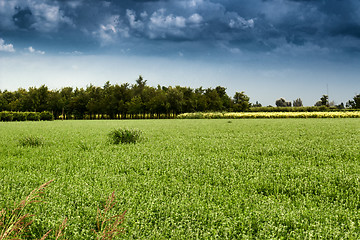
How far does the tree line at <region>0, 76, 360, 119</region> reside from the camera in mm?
45812

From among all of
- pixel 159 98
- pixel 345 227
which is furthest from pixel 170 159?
pixel 159 98

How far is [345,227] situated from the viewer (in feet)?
6.74

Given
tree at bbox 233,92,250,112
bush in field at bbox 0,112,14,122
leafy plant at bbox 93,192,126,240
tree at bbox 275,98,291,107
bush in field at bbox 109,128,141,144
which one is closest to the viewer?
leafy plant at bbox 93,192,126,240

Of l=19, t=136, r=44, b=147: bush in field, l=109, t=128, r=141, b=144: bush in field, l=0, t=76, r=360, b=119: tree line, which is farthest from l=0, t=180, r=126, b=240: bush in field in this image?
l=0, t=76, r=360, b=119: tree line

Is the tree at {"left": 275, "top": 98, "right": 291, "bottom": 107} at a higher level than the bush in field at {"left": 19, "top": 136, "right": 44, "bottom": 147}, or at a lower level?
higher

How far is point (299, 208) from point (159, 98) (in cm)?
4321

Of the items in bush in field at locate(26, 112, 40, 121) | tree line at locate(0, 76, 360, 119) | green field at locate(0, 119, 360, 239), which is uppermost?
tree line at locate(0, 76, 360, 119)

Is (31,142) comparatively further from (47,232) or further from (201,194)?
(47,232)

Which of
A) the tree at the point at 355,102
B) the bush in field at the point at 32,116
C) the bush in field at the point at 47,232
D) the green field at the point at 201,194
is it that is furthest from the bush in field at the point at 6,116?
the tree at the point at 355,102

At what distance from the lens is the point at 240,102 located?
58.7m

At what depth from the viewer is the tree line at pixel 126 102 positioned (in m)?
45.8

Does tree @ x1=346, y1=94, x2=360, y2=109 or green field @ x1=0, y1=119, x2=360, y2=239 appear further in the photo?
tree @ x1=346, y1=94, x2=360, y2=109

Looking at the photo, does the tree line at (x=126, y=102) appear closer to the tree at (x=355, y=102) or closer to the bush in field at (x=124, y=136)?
→ the tree at (x=355, y=102)

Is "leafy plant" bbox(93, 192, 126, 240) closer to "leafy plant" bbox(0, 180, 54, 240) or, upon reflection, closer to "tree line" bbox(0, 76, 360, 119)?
"leafy plant" bbox(0, 180, 54, 240)
